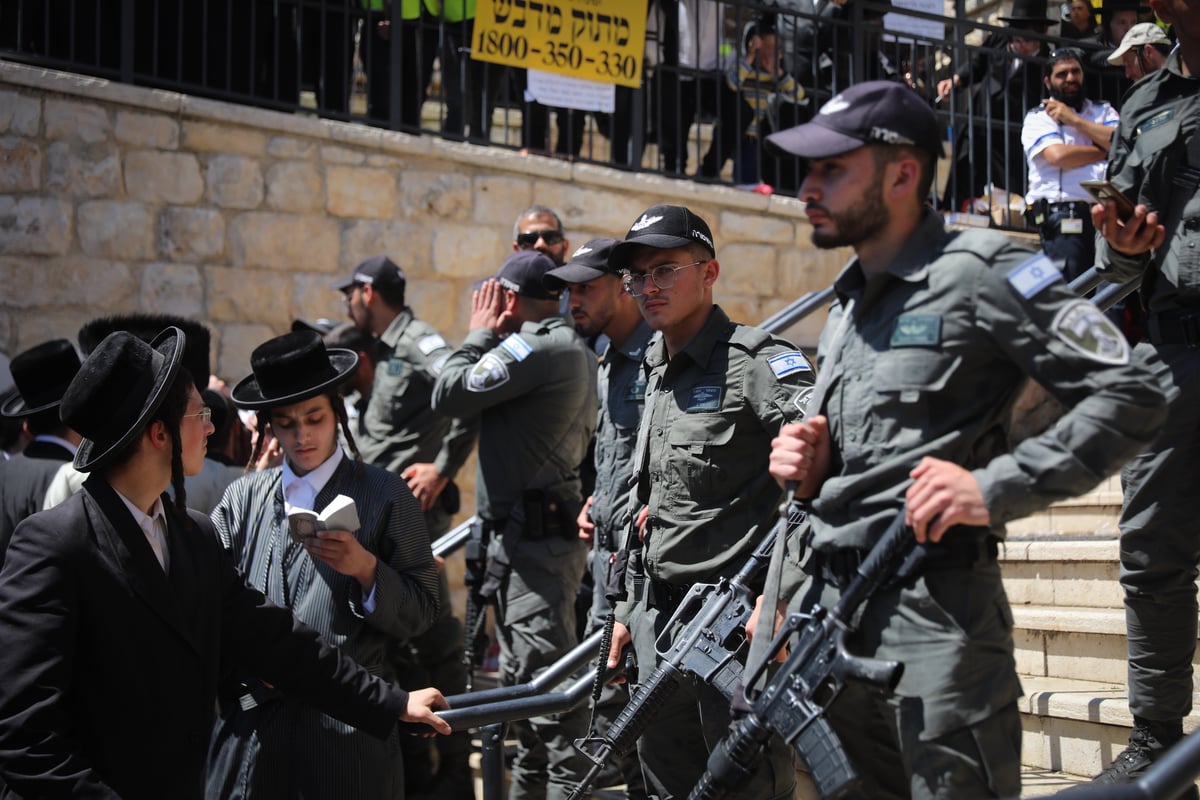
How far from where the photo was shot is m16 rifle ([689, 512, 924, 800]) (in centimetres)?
276

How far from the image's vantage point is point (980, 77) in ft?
37.7

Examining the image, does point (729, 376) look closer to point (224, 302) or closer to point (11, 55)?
point (224, 302)

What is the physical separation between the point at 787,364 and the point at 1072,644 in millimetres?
2164

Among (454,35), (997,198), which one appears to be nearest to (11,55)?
(454,35)

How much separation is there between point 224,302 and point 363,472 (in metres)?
4.40

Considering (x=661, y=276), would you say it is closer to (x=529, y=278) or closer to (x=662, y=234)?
(x=662, y=234)

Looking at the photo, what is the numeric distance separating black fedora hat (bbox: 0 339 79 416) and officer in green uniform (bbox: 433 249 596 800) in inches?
60.1

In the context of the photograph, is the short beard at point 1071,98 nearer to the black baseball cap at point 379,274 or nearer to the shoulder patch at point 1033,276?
the black baseball cap at point 379,274

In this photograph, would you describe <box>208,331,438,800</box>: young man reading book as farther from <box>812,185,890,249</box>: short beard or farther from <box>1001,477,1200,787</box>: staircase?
<box>1001,477,1200,787</box>: staircase

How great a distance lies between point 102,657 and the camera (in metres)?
3.12

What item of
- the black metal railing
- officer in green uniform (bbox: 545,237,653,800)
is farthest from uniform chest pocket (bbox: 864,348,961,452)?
the black metal railing

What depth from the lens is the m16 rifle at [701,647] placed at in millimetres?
3750

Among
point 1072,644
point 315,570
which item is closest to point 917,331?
point 315,570

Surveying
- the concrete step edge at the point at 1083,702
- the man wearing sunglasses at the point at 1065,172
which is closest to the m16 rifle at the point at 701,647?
the concrete step edge at the point at 1083,702
